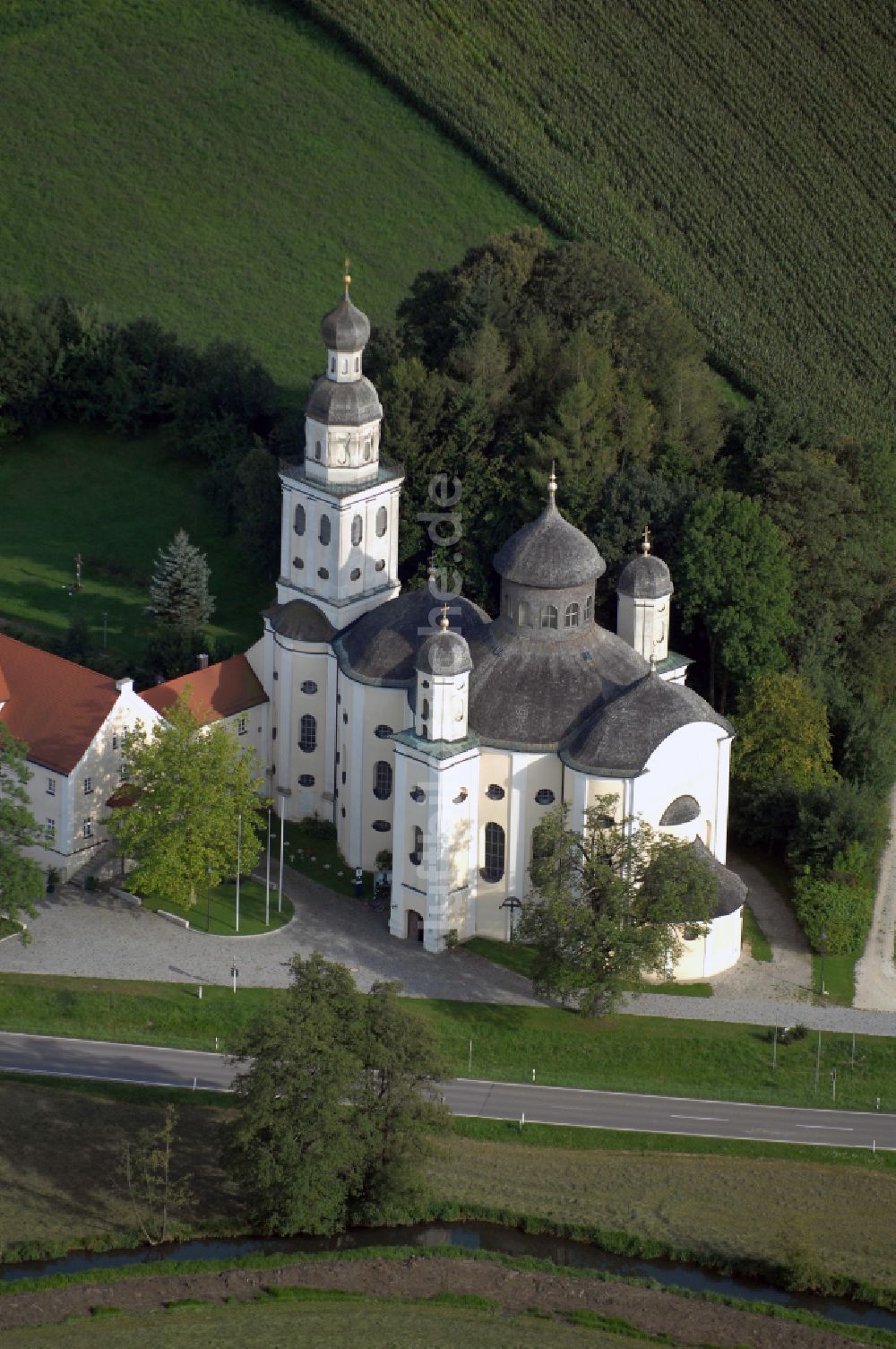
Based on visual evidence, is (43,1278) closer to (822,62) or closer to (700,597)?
(700,597)

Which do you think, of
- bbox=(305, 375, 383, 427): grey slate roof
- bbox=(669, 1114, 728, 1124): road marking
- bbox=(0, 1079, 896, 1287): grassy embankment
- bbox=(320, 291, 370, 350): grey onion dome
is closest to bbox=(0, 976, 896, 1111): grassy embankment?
bbox=(669, 1114, 728, 1124): road marking

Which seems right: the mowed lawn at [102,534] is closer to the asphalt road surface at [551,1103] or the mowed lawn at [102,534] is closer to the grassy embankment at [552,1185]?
the asphalt road surface at [551,1103]

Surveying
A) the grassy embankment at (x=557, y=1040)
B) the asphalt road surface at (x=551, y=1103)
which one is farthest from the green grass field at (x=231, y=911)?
the asphalt road surface at (x=551, y=1103)

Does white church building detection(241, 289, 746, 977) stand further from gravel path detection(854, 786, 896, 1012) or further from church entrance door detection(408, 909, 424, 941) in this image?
gravel path detection(854, 786, 896, 1012)

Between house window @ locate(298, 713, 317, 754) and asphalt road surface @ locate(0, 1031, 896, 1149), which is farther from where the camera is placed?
house window @ locate(298, 713, 317, 754)

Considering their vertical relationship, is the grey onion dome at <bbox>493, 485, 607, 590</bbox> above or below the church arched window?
above

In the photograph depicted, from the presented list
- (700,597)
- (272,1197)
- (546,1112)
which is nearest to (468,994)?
(546,1112)
